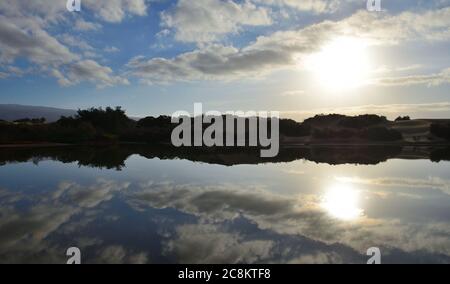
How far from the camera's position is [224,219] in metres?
9.05

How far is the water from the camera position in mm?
6512

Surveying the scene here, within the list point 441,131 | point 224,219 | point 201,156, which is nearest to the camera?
point 224,219

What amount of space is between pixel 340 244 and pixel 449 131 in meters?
52.4

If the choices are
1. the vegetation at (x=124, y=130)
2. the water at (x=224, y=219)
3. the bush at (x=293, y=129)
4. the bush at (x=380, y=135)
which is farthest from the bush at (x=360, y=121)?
the water at (x=224, y=219)

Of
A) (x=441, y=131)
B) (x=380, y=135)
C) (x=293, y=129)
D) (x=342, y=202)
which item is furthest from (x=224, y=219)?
(x=441, y=131)

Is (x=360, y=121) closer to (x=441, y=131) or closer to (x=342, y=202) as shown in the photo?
(x=441, y=131)

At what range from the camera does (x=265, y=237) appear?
7.54 m

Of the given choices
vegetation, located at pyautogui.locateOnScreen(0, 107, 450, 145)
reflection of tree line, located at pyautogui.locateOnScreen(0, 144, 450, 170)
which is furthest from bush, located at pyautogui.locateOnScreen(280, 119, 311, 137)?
reflection of tree line, located at pyautogui.locateOnScreen(0, 144, 450, 170)

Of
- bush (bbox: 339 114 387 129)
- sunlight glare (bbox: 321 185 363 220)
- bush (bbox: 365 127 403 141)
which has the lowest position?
sunlight glare (bbox: 321 185 363 220)

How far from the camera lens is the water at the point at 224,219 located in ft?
21.4

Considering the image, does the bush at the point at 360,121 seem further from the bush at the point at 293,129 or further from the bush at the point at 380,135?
the bush at the point at 380,135

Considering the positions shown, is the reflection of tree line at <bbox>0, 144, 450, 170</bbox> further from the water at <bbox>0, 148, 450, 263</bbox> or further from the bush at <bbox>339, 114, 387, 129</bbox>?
the bush at <bbox>339, 114, 387, 129</bbox>
